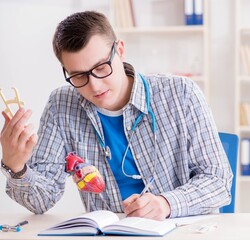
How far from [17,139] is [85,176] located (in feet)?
0.82

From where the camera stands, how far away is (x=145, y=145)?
7.36 ft

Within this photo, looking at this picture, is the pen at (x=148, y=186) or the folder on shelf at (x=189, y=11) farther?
the folder on shelf at (x=189, y=11)

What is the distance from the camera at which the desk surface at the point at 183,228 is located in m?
1.71

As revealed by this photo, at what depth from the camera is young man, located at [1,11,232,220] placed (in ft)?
6.80

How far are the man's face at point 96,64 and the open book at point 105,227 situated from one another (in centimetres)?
44

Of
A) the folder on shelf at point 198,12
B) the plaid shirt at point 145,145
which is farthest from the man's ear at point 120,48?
the folder on shelf at point 198,12

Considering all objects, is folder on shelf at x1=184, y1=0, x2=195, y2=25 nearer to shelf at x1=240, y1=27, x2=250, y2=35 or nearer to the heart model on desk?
shelf at x1=240, y1=27, x2=250, y2=35

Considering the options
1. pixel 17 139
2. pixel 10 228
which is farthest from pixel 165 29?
pixel 10 228

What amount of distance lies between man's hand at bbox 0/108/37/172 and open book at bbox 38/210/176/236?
263mm

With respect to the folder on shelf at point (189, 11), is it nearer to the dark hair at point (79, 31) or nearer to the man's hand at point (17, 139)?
the dark hair at point (79, 31)

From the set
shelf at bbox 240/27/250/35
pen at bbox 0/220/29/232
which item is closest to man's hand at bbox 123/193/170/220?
pen at bbox 0/220/29/232

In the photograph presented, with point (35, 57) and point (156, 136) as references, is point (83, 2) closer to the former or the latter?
point (35, 57)

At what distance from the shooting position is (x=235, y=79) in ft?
15.2

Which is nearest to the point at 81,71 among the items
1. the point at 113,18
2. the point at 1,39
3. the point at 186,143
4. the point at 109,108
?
the point at 109,108
